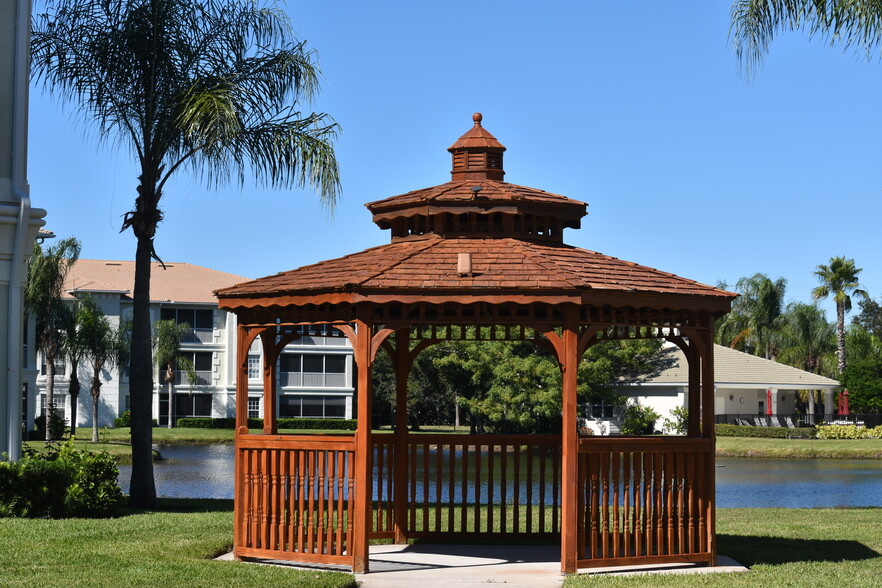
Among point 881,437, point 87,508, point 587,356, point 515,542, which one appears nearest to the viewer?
point 515,542

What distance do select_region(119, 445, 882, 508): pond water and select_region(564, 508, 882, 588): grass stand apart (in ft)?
28.0

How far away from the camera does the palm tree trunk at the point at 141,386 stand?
59.7 feet

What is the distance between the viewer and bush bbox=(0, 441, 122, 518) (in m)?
15.0

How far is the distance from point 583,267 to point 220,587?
14.8 feet

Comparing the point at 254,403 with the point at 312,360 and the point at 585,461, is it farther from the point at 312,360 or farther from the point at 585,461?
the point at 585,461

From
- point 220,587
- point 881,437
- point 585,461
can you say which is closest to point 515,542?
point 585,461

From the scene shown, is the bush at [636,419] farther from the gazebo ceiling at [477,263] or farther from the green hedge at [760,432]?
the gazebo ceiling at [477,263]

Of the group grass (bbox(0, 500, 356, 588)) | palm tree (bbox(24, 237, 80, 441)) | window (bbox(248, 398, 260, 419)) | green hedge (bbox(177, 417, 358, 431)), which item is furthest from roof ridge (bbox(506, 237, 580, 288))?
window (bbox(248, 398, 260, 419))

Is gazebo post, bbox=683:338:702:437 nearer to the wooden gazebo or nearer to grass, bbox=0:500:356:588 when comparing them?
the wooden gazebo

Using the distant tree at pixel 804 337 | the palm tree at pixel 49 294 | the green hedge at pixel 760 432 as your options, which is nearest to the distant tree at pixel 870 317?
the distant tree at pixel 804 337

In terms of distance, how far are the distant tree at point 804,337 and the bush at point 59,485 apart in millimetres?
61745

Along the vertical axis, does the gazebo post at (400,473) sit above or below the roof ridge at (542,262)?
below

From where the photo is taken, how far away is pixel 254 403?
68.6 m

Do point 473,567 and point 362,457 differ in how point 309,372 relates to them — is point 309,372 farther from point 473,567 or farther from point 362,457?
point 362,457
